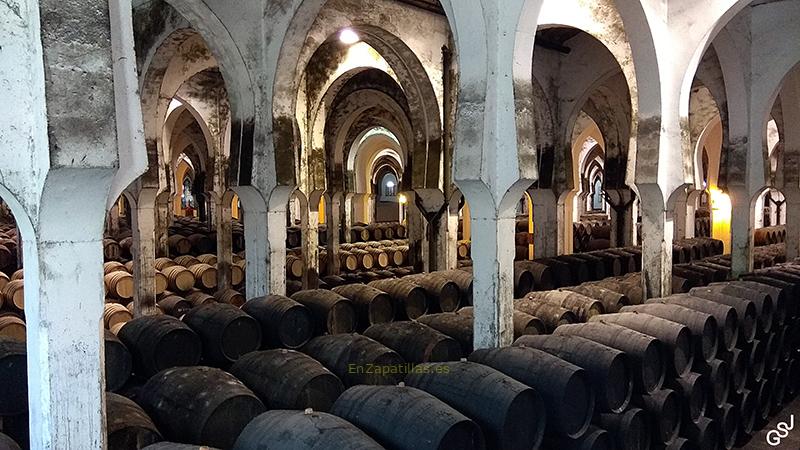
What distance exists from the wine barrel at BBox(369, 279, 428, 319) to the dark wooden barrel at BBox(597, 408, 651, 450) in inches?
162

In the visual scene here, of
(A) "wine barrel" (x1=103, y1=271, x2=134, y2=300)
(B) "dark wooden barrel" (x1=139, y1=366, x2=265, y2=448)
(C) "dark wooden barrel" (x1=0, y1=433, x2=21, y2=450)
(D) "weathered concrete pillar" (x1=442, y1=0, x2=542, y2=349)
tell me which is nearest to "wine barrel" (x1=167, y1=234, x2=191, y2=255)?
(A) "wine barrel" (x1=103, y1=271, x2=134, y2=300)

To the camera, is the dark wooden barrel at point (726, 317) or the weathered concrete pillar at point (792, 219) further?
the weathered concrete pillar at point (792, 219)

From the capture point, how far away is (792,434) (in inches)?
321

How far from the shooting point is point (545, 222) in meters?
16.0

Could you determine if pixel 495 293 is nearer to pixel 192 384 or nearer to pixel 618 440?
pixel 618 440

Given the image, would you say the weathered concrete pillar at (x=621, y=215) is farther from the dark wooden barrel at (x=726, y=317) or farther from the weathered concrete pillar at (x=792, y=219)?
the dark wooden barrel at (x=726, y=317)

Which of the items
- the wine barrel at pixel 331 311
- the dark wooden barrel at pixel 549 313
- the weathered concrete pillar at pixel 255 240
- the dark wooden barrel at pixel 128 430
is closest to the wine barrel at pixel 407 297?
the wine barrel at pixel 331 311

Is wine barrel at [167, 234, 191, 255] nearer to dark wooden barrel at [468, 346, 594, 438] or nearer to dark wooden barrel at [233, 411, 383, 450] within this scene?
dark wooden barrel at [468, 346, 594, 438]

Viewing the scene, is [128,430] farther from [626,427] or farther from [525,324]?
[525,324]

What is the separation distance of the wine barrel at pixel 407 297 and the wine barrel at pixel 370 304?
193mm

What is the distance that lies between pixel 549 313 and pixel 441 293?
2082mm

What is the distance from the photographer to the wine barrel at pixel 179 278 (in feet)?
42.9

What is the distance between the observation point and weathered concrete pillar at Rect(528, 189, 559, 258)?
16.0 m

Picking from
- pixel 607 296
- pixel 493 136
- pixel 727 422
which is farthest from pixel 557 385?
pixel 607 296
